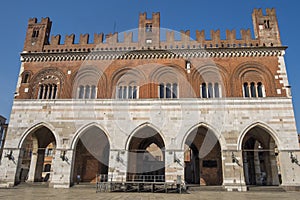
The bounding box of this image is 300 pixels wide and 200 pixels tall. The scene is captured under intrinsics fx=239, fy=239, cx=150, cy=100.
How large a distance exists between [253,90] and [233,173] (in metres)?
6.93

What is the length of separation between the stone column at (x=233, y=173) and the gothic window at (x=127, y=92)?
8.48 metres

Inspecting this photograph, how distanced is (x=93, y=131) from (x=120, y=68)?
20.1 ft

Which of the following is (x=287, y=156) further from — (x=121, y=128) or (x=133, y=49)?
(x=133, y=49)

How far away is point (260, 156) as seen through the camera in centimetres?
2553

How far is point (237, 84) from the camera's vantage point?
19.4 metres

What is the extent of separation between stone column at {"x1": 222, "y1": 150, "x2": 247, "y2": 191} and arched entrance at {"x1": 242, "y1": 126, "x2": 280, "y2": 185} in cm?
223

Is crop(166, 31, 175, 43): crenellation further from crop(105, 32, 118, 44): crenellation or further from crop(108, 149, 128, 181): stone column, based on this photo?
crop(108, 149, 128, 181): stone column

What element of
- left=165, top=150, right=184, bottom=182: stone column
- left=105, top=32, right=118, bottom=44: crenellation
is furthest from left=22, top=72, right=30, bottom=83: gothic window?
left=165, top=150, right=184, bottom=182: stone column

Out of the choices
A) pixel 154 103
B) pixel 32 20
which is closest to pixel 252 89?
pixel 154 103

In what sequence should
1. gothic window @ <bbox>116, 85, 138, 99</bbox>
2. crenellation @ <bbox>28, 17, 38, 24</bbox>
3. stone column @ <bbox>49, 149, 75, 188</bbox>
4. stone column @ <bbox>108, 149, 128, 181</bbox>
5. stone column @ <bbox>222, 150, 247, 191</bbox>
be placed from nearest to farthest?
1. stone column @ <bbox>222, 150, 247, 191</bbox>
2. stone column @ <bbox>108, 149, 128, 181</bbox>
3. stone column @ <bbox>49, 149, 75, 188</bbox>
4. gothic window @ <bbox>116, 85, 138, 99</bbox>
5. crenellation @ <bbox>28, 17, 38, 24</bbox>

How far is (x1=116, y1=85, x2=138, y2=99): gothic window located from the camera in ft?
66.1

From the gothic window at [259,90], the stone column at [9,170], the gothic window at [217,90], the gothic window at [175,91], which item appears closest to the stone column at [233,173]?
the gothic window at [217,90]

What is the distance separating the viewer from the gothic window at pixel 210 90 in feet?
64.3

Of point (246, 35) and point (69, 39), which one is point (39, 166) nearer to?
point (69, 39)
